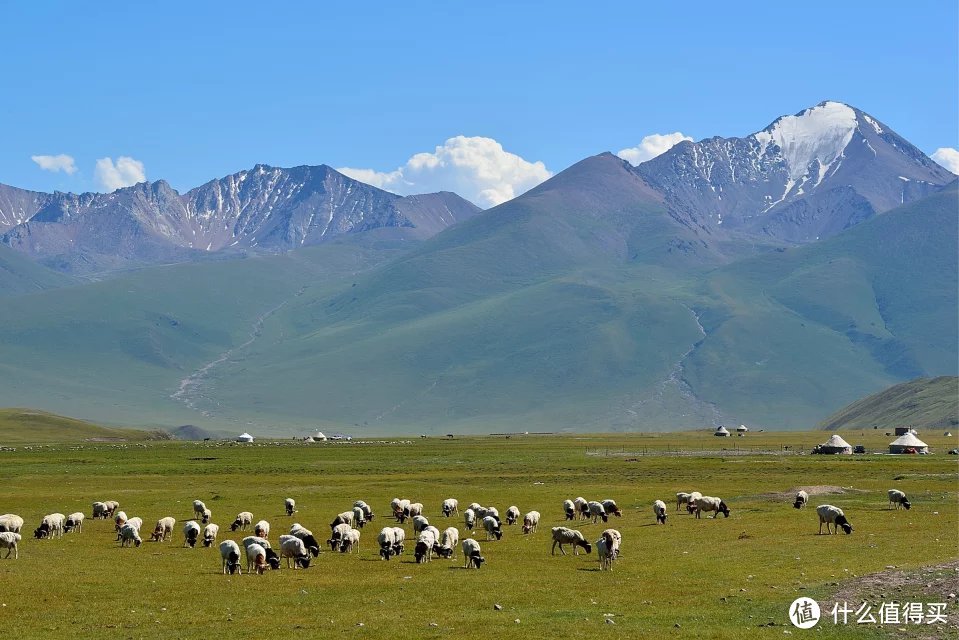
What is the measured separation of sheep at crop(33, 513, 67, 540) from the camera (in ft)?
152

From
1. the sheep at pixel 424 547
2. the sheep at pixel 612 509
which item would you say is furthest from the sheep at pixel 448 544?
the sheep at pixel 612 509

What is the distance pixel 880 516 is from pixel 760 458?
207 feet

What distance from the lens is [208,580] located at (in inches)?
1390

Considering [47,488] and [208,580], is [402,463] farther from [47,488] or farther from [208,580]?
[208,580]

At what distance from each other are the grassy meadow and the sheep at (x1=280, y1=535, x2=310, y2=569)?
2.23ft

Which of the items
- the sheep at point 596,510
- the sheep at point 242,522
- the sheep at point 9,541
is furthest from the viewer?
the sheep at point 596,510

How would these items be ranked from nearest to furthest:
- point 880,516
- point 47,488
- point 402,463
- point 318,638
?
1. point 318,638
2. point 880,516
3. point 47,488
4. point 402,463

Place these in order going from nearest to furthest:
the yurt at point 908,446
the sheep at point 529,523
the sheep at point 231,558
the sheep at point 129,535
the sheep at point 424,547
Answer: the sheep at point 231,558 < the sheep at point 424,547 < the sheep at point 129,535 < the sheep at point 529,523 < the yurt at point 908,446

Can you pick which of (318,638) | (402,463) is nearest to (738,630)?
(318,638)

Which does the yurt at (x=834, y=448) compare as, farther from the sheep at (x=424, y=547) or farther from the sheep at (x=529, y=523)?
the sheep at (x=424, y=547)

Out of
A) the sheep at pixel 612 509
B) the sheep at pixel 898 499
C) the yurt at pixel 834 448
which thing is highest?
the yurt at pixel 834 448

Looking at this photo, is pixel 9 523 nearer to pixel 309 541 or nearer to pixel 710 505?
pixel 309 541

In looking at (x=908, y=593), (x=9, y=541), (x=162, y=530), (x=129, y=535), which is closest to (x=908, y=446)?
(x=162, y=530)

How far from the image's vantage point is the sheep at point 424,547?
131 feet
